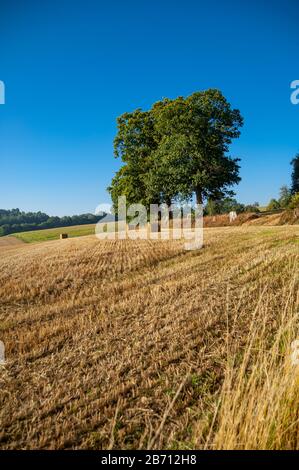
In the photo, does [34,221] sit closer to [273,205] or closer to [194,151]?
[273,205]

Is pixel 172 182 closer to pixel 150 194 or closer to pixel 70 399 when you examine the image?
pixel 150 194

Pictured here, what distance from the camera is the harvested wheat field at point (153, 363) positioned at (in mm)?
2387

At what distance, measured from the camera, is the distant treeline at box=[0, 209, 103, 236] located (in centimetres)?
8856

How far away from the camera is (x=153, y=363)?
3.65 m

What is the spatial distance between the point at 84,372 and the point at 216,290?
4132 mm

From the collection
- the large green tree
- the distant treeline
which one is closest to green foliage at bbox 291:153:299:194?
the large green tree

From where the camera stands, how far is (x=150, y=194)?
28906mm

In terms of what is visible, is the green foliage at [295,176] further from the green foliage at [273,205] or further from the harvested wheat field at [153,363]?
the harvested wheat field at [153,363]

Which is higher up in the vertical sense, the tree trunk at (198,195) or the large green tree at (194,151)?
the large green tree at (194,151)

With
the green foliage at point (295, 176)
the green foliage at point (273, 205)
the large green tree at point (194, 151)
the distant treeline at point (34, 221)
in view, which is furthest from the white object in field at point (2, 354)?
the distant treeline at point (34, 221)

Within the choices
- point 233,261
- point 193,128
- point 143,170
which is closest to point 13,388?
point 233,261

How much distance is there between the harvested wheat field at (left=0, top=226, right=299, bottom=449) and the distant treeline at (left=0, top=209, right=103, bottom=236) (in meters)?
89.4

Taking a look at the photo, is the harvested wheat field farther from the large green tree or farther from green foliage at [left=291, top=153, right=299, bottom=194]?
green foliage at [left=291, top=153, right=299, bottom=194]

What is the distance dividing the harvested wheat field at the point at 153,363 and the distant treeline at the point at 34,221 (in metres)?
89.4
